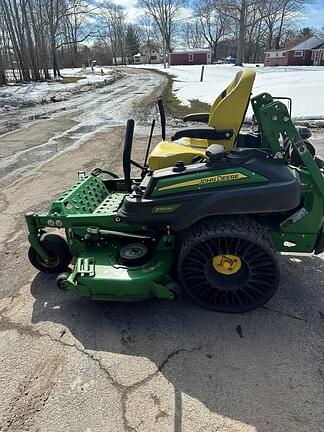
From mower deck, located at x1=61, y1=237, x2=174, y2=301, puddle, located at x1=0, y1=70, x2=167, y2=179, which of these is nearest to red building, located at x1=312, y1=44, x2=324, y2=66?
puddle, located at x1=0, y1=70, x2=167, y2=179

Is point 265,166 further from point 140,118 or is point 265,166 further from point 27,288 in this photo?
point 140,118

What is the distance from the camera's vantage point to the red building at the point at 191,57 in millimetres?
58781

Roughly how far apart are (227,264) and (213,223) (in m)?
0.30

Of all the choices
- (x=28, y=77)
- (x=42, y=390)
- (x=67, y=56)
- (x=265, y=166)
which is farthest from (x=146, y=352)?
(x=67, y=56)

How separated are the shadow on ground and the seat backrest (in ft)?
4.36

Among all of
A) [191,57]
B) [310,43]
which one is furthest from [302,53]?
[191,57]

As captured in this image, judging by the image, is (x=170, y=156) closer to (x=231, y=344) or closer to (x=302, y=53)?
(x=231, y=344)

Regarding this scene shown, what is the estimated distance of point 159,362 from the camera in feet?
7.04

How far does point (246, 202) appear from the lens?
2238mm

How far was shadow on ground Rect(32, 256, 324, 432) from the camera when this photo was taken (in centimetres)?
187

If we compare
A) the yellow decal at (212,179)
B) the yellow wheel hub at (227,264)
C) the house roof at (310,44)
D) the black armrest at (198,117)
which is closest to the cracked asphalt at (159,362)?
the yellow wheel hub at (227,264)

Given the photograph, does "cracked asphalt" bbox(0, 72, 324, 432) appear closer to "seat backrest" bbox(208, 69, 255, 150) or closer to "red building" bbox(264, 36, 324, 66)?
"seat backrest" bbox(208, 69, 255, 150)

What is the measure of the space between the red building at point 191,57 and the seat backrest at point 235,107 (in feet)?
202

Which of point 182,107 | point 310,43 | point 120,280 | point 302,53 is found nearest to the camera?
point 120,280
